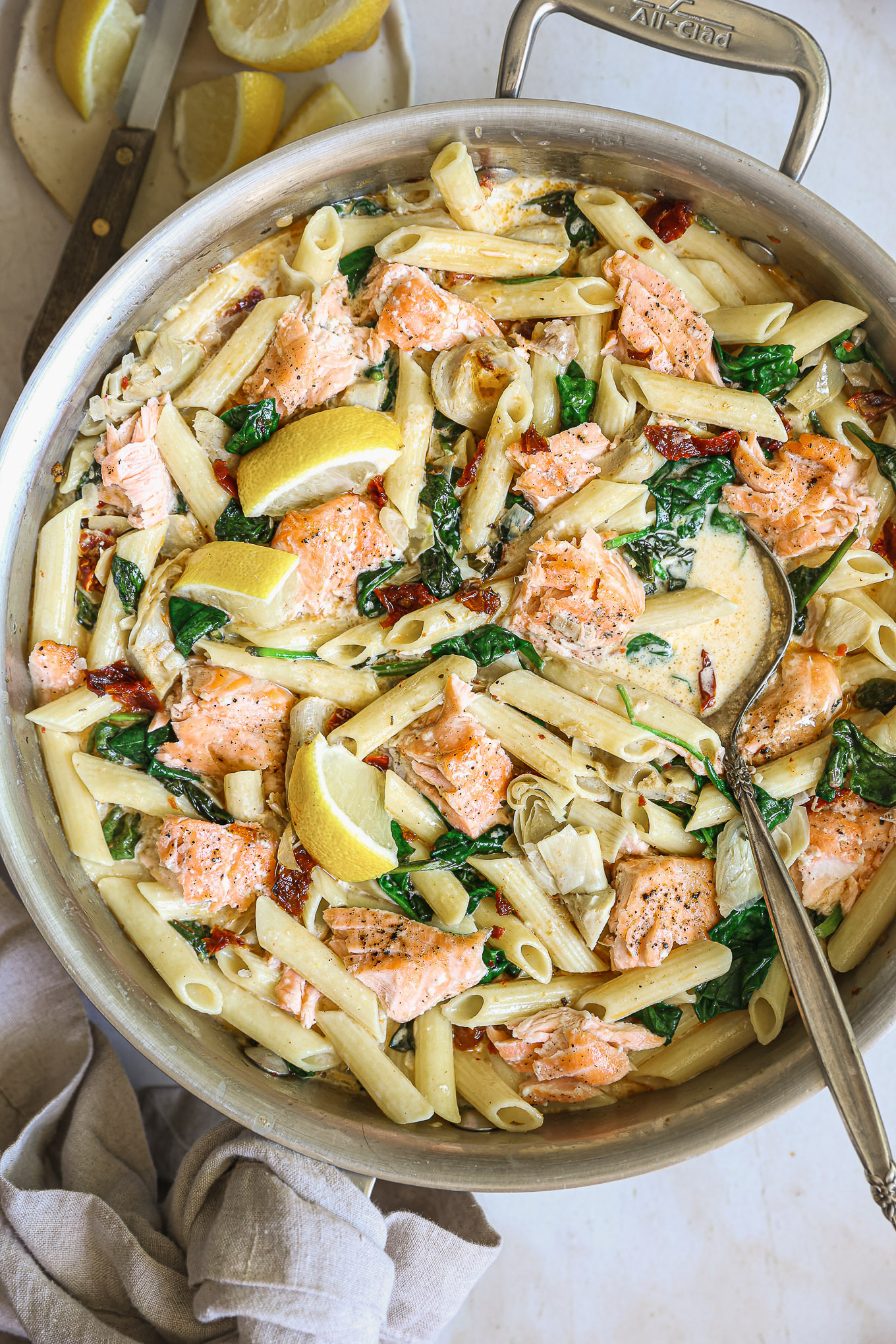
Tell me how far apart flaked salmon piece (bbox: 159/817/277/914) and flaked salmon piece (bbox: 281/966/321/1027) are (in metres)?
0.18

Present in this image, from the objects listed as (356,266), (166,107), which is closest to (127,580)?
(356,266)

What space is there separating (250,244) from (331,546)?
77 cm

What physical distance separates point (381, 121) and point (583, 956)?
6.13 ft

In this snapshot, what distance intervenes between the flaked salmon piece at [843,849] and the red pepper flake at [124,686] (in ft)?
4.99

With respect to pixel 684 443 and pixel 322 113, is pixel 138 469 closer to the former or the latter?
pixel 322 113

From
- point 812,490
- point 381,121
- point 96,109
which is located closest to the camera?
point 381,121

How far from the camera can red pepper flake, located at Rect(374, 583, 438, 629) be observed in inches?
77.3

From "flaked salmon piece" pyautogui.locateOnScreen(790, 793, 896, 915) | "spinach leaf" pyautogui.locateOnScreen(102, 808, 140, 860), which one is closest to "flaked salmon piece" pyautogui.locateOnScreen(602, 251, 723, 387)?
"flaked salmon piece" pyautogui.locateOnScreen(790, 793, 896, 915)

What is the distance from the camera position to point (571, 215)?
208cm

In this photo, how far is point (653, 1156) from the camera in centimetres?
187

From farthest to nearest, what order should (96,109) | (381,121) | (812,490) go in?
(96,109)
(812,490)
(381,121)

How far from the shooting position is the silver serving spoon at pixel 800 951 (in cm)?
164

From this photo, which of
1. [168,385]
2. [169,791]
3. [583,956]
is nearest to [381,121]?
[168,385]

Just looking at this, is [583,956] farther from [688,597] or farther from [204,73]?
[204,73]
